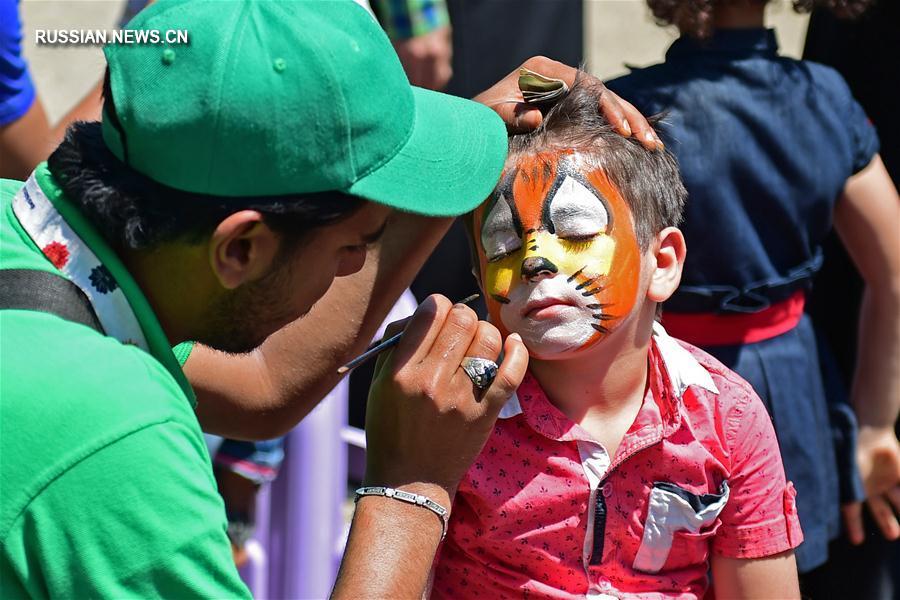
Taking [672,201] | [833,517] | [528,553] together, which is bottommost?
[833,517]

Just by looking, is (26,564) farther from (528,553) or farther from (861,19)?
(861,19)

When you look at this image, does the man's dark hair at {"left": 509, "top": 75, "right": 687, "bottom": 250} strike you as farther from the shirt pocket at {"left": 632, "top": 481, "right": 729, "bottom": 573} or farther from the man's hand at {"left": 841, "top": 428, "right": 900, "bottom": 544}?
the man's hand at {"left": 841, "top": 428, "right": 900, "bottom": 544}

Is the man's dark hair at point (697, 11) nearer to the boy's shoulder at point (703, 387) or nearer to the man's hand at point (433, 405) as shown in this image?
the boy's shoulder at point (703, 387)

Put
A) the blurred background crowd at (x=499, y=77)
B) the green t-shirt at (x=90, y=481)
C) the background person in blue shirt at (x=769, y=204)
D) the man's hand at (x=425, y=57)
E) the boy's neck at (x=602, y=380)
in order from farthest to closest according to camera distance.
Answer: the man's hand at (x=425, y=57), the blurred background crowd at (x=499, y=77), the background person in blue shirt at (x=769, y=204), the boy's neck at (x=602, y=380), the green t-shirt at (x=90, y=481)

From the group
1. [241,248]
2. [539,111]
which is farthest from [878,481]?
[241,248]

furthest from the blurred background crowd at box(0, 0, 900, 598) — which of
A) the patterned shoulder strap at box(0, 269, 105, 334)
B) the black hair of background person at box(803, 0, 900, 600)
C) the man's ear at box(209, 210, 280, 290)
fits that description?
the patterned shoulder strap at box(0, 269, 105, 334)

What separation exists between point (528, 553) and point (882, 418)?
124cm

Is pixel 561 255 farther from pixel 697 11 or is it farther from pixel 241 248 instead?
pixel 697 11

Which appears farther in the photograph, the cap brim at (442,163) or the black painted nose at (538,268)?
the black painted nose at (538,268)

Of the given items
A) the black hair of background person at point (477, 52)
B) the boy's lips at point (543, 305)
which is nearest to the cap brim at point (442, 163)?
the boy's lips at point (543, 305)

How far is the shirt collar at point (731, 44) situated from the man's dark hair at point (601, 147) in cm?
65

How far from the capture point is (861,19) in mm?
2918

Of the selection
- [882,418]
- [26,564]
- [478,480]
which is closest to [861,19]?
[882,418]

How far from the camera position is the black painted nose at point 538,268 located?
188cm
